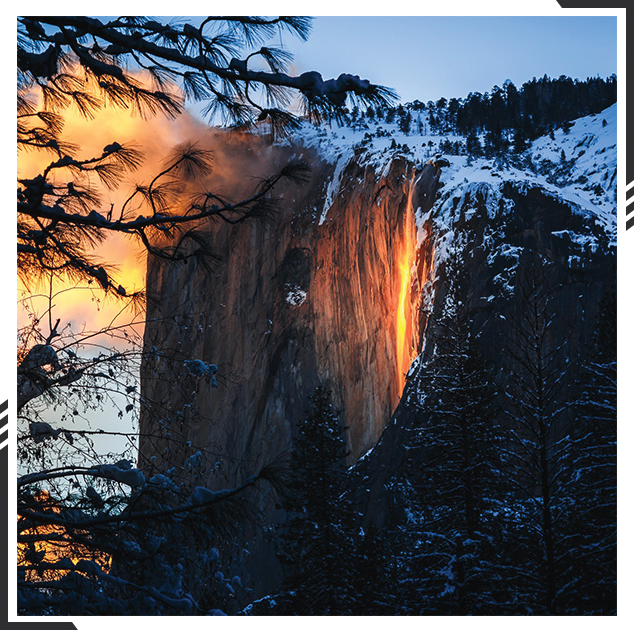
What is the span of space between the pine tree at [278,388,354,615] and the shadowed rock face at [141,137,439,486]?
9.08 ft

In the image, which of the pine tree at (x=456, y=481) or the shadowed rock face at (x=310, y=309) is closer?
the pine tree at (x=456, y=481)

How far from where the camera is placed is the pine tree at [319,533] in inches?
244

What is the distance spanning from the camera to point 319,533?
7.01 m

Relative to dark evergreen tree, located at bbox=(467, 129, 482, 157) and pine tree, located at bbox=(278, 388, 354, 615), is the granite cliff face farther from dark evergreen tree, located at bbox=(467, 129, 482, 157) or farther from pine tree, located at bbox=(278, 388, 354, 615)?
pine tree, located at bbox=(278, 388, 354, 615)

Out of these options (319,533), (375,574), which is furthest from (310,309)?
(375,574)

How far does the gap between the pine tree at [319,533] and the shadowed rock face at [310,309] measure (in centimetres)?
277

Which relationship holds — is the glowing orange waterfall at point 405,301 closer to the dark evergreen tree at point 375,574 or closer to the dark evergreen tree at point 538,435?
the dark evergreen tree at point 538,435

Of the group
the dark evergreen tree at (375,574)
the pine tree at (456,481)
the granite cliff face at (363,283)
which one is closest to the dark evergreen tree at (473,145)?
the granite cliff face at (363,283)

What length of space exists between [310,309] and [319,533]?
242 inches

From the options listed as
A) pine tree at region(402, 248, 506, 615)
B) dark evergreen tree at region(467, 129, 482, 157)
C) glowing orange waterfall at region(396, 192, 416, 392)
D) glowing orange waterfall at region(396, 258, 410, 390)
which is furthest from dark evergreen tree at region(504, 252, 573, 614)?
glowing orange waterfall at region(396, 258, 410, 390)

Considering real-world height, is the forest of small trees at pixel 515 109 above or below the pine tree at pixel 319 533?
above

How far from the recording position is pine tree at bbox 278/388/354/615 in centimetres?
619

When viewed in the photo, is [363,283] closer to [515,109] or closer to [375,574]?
[515,109]
